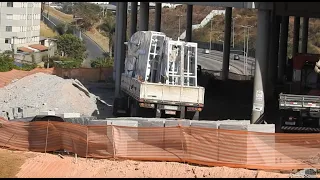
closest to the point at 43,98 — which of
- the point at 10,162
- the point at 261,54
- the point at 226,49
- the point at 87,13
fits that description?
the point at 261,54

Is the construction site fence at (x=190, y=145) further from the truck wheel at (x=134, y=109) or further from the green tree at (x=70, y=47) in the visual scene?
the green tree at (x=70, y=47)

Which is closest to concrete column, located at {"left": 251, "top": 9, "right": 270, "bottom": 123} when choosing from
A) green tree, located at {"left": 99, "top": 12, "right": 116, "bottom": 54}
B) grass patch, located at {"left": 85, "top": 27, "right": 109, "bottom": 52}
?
green tree, located at {"left": 99, "top": 12, "right": 116, "bottom": 54}

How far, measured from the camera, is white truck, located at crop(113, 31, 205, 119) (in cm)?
3152

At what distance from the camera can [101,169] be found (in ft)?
74.9

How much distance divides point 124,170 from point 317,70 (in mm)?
14719

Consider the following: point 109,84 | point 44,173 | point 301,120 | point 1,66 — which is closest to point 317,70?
point 301,120

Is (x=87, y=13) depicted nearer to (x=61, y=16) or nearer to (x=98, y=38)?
(x=61, y=16)

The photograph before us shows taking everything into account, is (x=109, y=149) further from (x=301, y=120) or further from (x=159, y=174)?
(x=301, y=120)

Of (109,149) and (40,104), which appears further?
(40,104)

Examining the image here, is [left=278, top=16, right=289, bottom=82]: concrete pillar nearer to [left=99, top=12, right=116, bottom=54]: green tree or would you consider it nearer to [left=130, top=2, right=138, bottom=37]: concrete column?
[left=130, top=2, right=138, bottom=37]: concrete column

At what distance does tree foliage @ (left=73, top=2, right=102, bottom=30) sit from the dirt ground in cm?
13259

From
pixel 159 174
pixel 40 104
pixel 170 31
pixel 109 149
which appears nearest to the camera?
pixel 159 174

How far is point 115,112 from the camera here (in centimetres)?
3769

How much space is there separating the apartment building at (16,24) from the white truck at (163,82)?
69.0 meters
